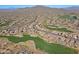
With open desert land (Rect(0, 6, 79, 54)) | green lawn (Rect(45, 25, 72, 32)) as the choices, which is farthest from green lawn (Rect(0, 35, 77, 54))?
green lawn (Rect(45, 25, 72, 32))

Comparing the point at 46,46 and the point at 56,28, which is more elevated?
the point at 56,28

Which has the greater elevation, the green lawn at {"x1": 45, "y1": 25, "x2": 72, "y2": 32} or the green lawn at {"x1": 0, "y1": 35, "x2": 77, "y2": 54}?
the green lawn at {"x1": 45, "y1": 25, "x2": 72, "y2": 32}

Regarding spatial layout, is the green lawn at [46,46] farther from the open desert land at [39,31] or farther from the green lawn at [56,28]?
the green lawn at [56,28]

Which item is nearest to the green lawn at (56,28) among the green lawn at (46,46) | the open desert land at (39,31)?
the open desert land at (39,31)

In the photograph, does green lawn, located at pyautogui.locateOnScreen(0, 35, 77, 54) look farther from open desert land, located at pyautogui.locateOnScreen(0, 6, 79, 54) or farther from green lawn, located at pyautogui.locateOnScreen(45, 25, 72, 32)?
green lawn, located at pyautogui.locateOnScreen(45, 25, 72, 32)

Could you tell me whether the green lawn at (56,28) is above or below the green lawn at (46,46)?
above

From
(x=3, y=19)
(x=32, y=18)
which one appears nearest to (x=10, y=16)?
(x=3, y=19)

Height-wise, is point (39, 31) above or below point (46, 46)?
above
